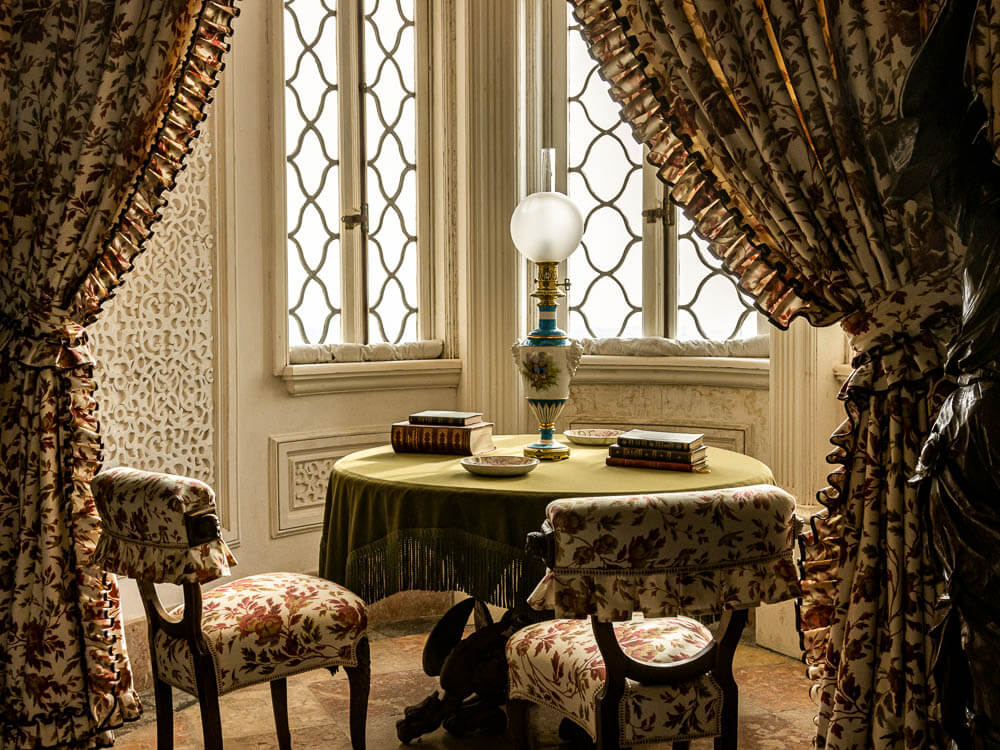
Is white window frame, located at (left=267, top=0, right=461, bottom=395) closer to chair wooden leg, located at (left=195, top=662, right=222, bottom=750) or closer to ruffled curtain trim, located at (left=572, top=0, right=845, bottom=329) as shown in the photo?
chair wooden leg, located at (left=195, top=662, right=222, bottom=750)

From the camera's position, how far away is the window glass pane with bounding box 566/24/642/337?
13.5 ft

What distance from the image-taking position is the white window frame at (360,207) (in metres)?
3.77

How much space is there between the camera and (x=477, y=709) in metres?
2.83

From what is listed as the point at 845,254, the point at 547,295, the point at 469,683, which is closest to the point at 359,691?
the point at 469,683

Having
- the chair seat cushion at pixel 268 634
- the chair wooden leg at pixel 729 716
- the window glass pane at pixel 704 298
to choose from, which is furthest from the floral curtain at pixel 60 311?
the window glass pane at pixel 704 298

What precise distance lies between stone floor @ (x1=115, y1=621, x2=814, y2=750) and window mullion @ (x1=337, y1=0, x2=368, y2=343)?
58.6 inches

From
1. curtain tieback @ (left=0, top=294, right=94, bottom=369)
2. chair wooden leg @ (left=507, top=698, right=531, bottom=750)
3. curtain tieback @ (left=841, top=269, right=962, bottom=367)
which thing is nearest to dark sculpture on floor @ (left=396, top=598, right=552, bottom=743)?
chair wooden leg @ (left=507, top=698, right=531, bottom=750)

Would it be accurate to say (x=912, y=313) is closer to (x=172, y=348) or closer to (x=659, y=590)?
(x=659, y=590)

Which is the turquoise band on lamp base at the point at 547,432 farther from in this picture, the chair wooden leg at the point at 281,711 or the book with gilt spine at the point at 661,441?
the chair wooden leg at the point at 281,711

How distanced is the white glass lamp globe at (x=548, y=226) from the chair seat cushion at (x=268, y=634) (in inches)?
42.5

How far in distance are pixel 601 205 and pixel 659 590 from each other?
8.50 ft

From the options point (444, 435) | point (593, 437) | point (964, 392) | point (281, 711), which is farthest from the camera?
point (593, 437)

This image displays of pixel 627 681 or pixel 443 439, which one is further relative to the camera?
pixel 443 439

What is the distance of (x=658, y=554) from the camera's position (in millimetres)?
1864
